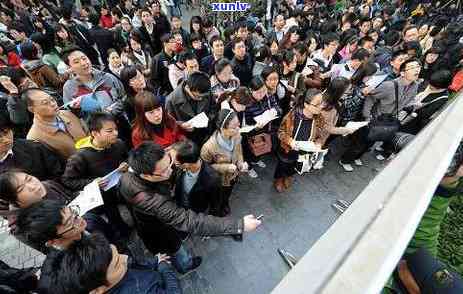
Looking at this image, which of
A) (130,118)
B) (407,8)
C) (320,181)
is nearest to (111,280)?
(130,118)

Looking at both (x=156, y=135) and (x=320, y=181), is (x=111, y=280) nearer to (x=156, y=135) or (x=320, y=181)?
(x=156, y=135)

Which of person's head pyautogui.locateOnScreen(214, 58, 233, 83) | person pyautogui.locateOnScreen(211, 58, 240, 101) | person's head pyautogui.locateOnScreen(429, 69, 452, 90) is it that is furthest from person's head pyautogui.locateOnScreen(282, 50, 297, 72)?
person's head pyautogui.locateOnScreen(429, 69, 452, 90)

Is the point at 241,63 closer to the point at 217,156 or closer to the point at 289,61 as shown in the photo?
the point at 289,61

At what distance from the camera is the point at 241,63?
4.49 m

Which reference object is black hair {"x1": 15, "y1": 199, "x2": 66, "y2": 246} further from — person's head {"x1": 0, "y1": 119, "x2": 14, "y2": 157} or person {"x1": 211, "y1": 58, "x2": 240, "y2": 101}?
person {"x1": 211, "y1": 58, "x2": 240, "y2": 101}

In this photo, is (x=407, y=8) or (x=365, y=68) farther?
(x=407, y=8)

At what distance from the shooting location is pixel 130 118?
351 cm

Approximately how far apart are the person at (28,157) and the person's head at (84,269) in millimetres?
1242

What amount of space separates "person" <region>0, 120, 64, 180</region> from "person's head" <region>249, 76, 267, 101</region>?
90.3 inches

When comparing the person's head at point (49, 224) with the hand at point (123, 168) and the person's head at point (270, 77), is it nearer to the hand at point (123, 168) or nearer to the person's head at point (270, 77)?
the hand at point (123, 168)

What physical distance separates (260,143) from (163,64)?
2215mm

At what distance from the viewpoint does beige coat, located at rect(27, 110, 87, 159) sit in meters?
2.57

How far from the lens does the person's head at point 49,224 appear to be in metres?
1.66

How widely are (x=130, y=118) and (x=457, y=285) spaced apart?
3.47 m
